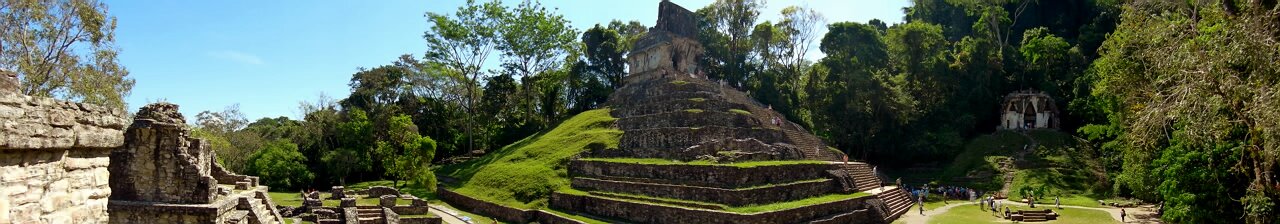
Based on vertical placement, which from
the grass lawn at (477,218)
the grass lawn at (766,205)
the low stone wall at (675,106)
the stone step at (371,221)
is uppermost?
the low stone wall at (675,106)

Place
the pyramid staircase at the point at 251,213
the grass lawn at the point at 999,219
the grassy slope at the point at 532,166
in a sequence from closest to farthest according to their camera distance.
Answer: the pyramid staircase at the point at 251,213 → the grass lawn at the point at 999,219 → the grassy slope at the point at 532,166

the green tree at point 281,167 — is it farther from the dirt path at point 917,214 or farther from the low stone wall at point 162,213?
the dirt path at point 917,214

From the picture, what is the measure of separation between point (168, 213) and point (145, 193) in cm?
45

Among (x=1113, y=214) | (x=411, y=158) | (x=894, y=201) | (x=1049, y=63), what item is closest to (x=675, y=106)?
(x=894, y=201)

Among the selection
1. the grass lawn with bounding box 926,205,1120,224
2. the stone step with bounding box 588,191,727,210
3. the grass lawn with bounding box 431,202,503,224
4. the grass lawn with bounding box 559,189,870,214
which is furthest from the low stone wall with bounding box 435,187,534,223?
the grass lawn with bounding box 926,205,1120,224

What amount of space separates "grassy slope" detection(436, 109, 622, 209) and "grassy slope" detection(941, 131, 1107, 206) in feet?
49.9

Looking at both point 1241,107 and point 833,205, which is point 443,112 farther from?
point 1241,107

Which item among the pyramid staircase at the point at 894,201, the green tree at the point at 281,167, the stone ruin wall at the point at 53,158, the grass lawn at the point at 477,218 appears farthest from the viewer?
the green tree at the point at 281,167

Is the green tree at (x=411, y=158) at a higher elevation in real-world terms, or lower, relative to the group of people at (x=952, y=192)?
higher

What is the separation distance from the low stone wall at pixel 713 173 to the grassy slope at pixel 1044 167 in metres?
9.10

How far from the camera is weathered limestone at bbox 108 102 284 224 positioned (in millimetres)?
9211

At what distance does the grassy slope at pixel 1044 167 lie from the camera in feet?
77.0

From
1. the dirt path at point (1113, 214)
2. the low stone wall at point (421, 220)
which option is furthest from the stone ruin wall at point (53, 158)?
the dirt path at point (1113, 214)

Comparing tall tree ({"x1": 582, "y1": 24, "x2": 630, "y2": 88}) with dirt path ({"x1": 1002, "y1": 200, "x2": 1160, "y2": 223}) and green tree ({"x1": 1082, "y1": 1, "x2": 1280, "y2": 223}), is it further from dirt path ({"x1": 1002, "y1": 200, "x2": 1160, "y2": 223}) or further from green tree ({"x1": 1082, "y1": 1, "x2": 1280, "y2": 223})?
green tree ({"x1": 1082, "y1": 1, "x2": 1280, "y2": 223})
